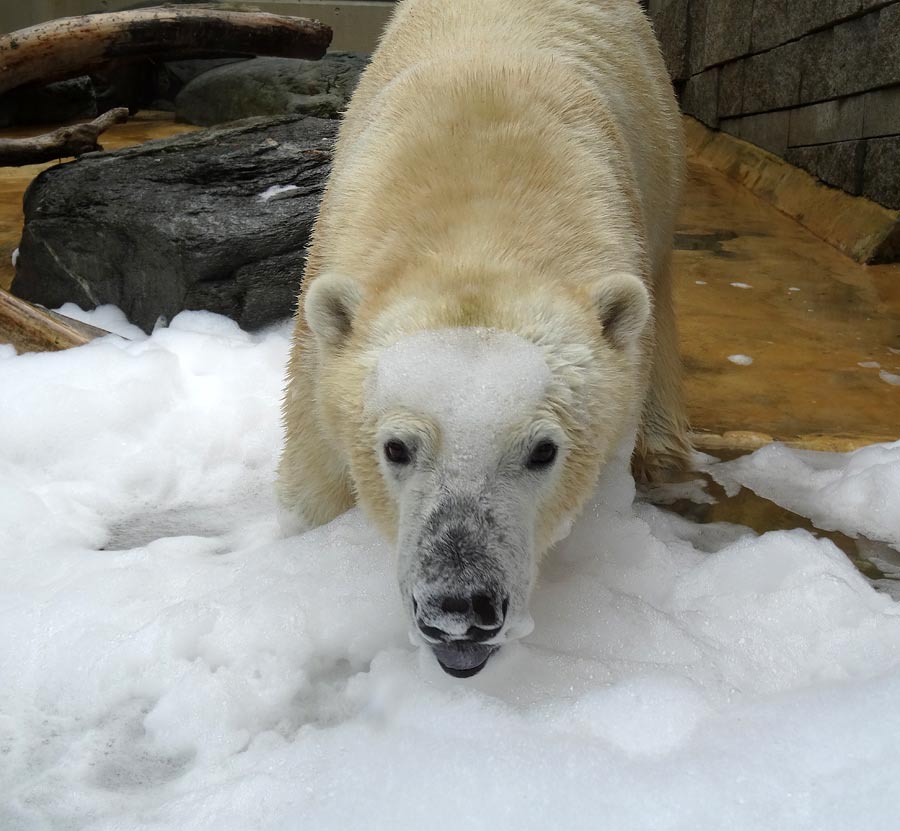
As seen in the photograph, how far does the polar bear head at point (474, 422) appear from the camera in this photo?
1717 mm

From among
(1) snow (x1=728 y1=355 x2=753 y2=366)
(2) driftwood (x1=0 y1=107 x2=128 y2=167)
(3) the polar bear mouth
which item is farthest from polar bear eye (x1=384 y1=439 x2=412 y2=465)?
(2) driftwood (x1=0 y1=107 x2=128 y2=167)

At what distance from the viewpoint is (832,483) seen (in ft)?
10.1

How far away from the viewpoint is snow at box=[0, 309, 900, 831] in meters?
1.84

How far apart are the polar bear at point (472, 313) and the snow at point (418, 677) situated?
0.89ft

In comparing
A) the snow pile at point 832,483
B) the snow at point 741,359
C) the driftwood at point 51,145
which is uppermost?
the driftwood at point 51,145

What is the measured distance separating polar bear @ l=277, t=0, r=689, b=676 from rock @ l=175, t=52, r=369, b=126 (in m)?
6.18

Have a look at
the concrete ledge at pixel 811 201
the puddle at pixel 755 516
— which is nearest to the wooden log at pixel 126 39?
the concrete ledge at pixel 811 201

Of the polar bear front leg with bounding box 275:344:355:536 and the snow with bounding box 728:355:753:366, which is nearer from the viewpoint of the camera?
the polar bear front leg with bounding box 275:344:355:536

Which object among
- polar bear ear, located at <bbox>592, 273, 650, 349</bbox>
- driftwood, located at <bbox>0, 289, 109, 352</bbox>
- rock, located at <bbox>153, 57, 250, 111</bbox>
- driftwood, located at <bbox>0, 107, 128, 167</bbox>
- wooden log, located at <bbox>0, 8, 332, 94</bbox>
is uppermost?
polar bear ear, located at <bbox>592, 273, 650, 349</bbox>

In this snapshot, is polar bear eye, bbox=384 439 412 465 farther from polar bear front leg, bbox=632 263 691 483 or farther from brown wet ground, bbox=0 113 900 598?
polar bear front leg, bbox=632 263 691 483

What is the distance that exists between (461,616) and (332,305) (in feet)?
2.41

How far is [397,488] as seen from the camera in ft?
6.35

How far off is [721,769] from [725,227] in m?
5.16

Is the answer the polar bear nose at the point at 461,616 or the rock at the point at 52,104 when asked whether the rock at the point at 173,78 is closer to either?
the rock at the point at 52,104
